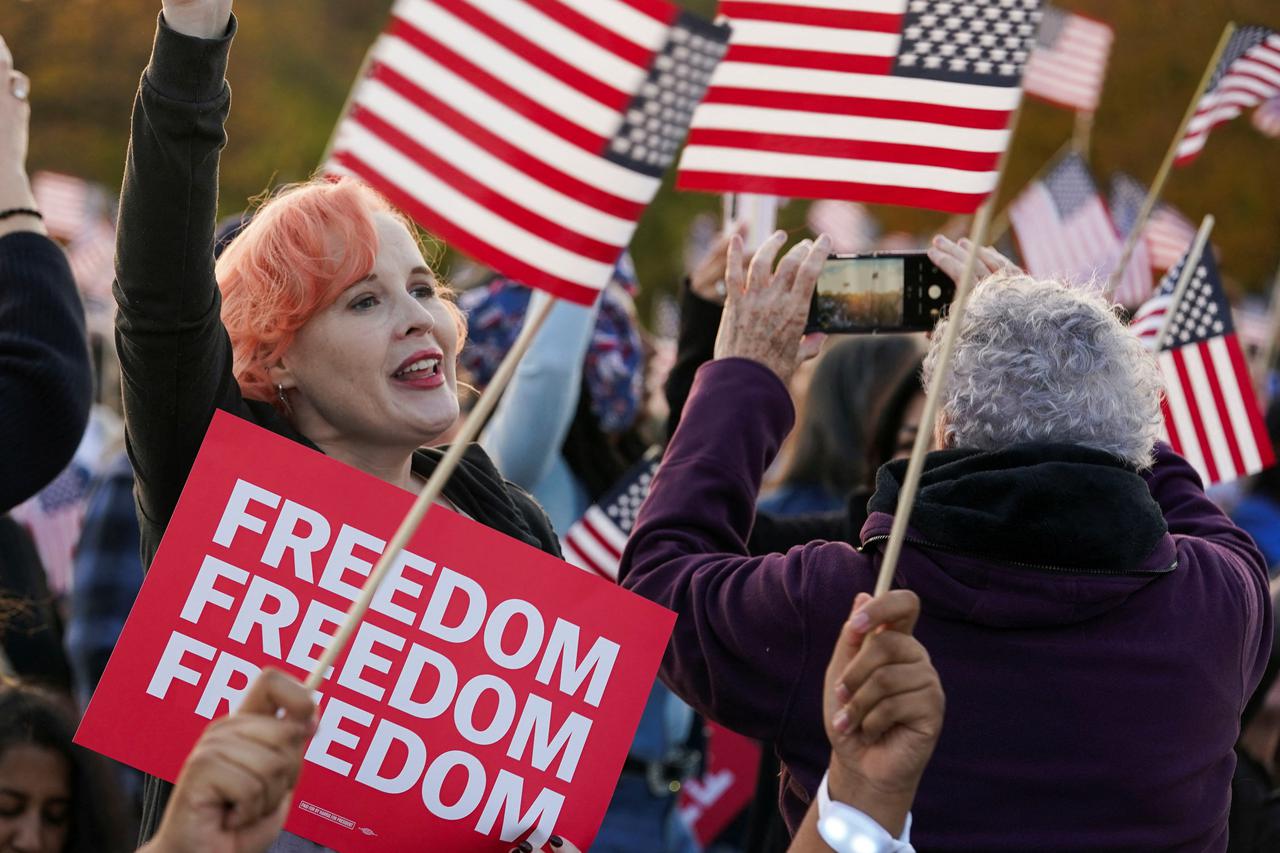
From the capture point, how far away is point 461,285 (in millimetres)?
5656

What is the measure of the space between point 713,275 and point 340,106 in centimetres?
3020

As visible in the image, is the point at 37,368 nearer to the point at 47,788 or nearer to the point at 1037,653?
the point at 47,788

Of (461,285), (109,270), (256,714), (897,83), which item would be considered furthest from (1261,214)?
(256,714)

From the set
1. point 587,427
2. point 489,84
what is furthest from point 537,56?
point 587,427

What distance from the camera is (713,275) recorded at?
3.38 metres

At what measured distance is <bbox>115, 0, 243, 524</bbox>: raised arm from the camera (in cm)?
230

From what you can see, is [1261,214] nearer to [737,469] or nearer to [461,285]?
[461,285]

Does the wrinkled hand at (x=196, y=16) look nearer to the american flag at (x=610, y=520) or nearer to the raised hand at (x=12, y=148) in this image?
the raised hand at (x=12, y=148)

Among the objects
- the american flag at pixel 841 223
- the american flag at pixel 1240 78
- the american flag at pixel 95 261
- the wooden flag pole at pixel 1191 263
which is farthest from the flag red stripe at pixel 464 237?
the american flag at pixel 841 223

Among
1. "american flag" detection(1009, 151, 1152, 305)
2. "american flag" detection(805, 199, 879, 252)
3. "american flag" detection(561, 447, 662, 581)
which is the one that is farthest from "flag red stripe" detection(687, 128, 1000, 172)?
"american flag" detection(805, 199, 879, 252)

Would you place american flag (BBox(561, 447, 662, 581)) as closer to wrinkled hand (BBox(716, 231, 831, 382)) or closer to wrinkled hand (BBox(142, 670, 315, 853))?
wrinkled hand (BBox(716, 231, 831, 382))

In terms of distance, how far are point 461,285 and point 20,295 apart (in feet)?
9.33

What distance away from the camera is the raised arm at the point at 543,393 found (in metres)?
4.23

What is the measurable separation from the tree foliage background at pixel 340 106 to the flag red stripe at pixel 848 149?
19.5m
